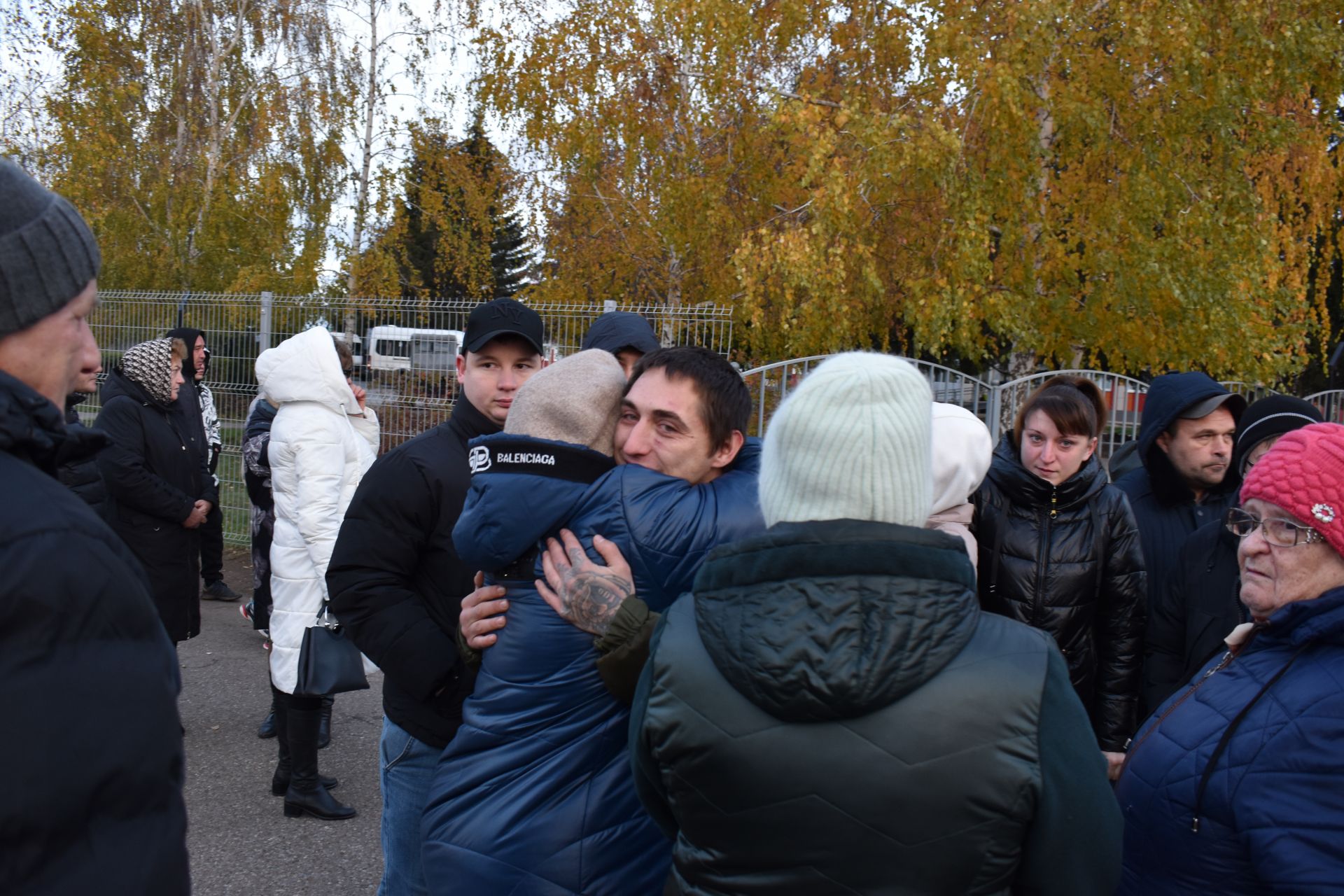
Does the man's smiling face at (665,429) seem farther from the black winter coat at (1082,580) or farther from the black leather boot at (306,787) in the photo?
the black leather boot at (306,787)

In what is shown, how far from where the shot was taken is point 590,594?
1729 millimetres

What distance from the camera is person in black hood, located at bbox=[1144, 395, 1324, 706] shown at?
9.18 feet

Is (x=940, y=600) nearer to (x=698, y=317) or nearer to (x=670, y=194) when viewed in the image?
(x=698, y=317)

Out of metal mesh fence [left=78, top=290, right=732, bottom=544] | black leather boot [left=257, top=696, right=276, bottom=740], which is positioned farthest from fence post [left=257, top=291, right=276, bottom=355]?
black leather boot [left=257, top=696, right=276, bottom=740]

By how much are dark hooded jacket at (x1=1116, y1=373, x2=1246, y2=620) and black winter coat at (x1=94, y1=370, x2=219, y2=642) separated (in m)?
4.61

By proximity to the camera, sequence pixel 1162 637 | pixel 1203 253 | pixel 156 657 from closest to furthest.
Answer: pixel 156 657
pixel 1162 637
pixel 1203 253

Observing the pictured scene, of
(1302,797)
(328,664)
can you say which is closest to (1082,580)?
(1302,797)

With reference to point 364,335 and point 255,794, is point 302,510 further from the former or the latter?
point 364,335

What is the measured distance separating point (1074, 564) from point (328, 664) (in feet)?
9.13

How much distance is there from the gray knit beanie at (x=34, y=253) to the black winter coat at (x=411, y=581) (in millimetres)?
1321

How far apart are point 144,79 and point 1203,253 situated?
64.1 ft

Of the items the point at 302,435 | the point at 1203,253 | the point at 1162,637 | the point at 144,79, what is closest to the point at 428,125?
the point at 144,79

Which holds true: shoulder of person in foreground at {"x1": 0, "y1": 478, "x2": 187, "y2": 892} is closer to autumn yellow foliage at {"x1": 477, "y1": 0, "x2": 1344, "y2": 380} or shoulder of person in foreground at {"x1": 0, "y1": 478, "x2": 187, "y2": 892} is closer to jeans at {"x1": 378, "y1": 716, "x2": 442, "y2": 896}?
jeans at {"x1": 378, "y1": 716, "x2": 442, "y2": 896}

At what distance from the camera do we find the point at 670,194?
Answer: 11.8m
